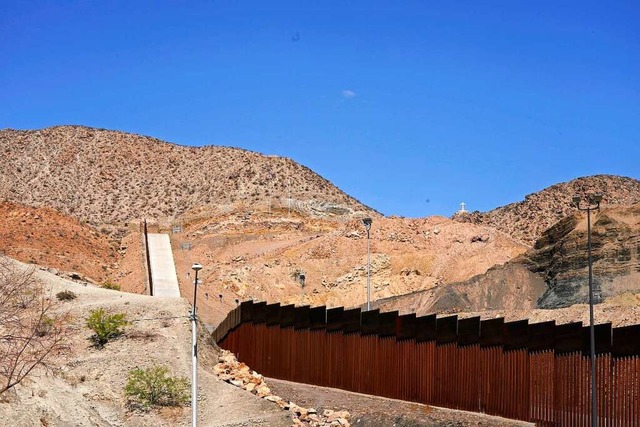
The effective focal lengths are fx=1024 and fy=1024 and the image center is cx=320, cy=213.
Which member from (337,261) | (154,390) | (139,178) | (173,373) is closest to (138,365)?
(173,373)

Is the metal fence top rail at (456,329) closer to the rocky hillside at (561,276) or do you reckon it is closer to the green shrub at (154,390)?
the green shrub at (154,390)

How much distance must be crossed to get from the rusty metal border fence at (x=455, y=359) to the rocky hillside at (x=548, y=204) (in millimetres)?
81623

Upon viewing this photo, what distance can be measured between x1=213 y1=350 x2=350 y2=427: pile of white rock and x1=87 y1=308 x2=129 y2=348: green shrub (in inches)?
153

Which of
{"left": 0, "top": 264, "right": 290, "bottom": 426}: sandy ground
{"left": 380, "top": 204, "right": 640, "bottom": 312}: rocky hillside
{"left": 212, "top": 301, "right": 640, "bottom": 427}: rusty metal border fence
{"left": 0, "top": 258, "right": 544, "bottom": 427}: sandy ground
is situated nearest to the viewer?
{"left": 0, "top": 264, "right": 290, "bottom": 426}: sandy ground

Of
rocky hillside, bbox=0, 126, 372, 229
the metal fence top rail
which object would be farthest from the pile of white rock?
rocky hillside, bbox=0, 126, 372, 229

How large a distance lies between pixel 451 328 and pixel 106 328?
12.5 m

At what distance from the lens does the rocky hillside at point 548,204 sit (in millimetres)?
124812

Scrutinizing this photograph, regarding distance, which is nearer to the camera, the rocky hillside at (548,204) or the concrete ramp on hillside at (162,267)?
the concrete ramp on hillside at (162,267)

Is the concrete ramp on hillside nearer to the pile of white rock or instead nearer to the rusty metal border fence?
the rusty metal border fence

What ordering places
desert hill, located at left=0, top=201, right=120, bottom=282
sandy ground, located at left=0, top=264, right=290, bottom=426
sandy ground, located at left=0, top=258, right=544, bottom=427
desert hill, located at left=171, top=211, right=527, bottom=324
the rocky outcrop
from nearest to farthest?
sandy ground, located at left=0, top=264, right=290, bottom=426, sandy ground, located at left=0, top=258, right=544, bottom=427, the rocky outcrop, desert hill, located at left=171, top=211, right=527, bottom=324, desert hill, located at left=0, top=201, right=120, bottom=282

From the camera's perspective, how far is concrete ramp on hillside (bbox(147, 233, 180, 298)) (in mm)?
63481

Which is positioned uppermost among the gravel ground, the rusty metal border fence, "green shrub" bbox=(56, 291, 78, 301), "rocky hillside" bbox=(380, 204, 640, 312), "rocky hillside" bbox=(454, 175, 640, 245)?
"rocky hillside" bbox=(454, 175, 640, 245)

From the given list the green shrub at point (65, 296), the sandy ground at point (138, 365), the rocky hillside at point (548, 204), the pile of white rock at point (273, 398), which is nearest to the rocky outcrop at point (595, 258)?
the pile of white rock at point (273, 398)

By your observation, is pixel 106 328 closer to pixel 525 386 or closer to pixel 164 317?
pixel 164 317
